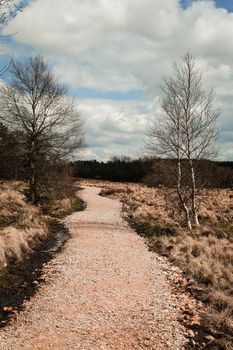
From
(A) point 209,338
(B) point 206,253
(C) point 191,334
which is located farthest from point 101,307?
(B) point 206,253

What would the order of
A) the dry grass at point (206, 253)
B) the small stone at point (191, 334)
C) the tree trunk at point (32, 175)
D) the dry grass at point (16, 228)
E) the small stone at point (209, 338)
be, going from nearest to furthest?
the small stone at point (209, 338) < the small stone at point (191, 334) < the dry grass at point (206, 253) < the dry grass at point (16, 228) < the tree trunk at point (32, 175)

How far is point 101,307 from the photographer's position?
809 centimetres

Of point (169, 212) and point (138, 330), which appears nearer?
point (138, 330)

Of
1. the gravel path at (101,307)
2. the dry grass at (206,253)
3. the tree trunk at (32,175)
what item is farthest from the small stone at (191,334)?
the tree trunk at (32,175)

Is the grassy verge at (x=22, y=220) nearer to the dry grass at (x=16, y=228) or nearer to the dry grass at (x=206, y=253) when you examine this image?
the dry grass at (x=16, y=228)

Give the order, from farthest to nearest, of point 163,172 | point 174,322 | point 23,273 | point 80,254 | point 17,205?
point 17,205
point 163,172
point 80,254
point 23,273
point 174,322

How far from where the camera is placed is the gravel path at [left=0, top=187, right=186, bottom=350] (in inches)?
260

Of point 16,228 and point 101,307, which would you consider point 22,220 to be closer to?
point 16,228

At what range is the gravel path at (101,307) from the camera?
6.61 meters

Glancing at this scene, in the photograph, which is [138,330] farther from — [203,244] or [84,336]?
[203,244]

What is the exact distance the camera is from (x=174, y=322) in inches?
294

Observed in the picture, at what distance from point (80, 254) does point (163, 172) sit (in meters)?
7.89

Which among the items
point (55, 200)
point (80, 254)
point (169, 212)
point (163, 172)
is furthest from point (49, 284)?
point (55, 200)

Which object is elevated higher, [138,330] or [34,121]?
[34,121]
